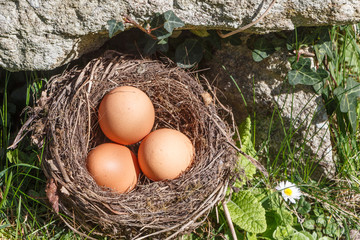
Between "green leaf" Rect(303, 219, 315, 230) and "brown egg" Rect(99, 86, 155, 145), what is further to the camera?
"green leaf" Rect(303, 219, 315, 230)

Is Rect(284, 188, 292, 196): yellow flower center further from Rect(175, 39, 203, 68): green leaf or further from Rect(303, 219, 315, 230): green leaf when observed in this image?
Rect(175, 39, 203, 68): green leaf

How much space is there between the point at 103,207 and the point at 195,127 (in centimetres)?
72

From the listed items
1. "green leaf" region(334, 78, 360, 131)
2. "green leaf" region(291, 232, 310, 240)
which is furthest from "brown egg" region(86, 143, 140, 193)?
"green leaf" region(334, 78, 360, 131)

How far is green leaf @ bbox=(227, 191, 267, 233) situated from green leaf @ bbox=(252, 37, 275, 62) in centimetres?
79

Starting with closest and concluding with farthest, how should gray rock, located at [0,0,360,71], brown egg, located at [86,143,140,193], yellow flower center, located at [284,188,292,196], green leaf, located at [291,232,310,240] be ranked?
1. gray rock, located at [0,0,360,71]
2. brown egg, located at [86,143,140,193]
3. green leaf, located at [291,232,310,240]
4. yellow flower center, located at [284,188,292,196]

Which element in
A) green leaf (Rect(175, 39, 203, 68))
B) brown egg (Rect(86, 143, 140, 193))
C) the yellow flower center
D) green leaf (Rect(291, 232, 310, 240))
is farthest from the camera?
green leaf (Rect(175, 39, 203, 68))

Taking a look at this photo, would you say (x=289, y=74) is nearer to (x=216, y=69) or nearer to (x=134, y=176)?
(x=216, y=69)

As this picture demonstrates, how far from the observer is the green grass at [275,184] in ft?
7.71

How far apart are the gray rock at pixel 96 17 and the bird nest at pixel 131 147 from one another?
0.23 m

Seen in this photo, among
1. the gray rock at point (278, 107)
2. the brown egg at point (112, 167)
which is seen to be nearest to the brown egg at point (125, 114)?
the brown egg at point (112, 167)

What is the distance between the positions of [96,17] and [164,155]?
80 centimetres

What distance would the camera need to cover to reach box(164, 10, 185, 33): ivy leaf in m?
2.15

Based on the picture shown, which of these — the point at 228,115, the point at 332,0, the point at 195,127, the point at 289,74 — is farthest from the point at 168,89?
the point at 332,0

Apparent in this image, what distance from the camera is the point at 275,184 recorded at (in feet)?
8.48
